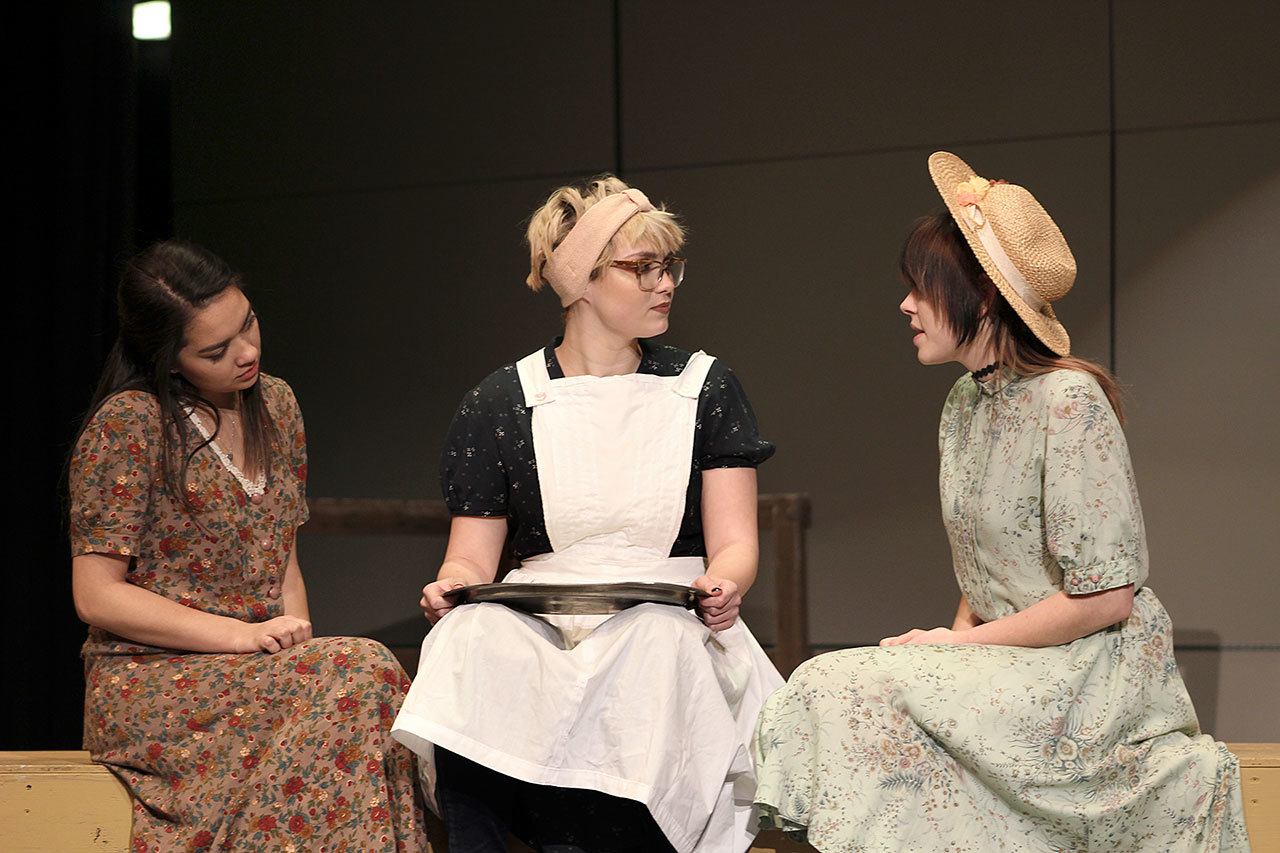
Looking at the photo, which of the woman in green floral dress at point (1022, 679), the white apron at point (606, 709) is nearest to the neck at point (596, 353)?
the white apron at point (606, 709)

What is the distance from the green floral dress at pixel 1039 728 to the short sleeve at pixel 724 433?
555 millimetres

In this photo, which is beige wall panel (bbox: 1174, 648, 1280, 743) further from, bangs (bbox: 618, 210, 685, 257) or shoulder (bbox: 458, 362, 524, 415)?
shoulder (bbox: 458, 362, 524, 415)

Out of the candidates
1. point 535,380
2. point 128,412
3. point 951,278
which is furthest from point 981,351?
point 128,412

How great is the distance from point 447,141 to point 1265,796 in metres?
3.04

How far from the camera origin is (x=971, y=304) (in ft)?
8.44

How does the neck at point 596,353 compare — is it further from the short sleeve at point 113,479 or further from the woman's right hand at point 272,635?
the short sleeve at point 113,479

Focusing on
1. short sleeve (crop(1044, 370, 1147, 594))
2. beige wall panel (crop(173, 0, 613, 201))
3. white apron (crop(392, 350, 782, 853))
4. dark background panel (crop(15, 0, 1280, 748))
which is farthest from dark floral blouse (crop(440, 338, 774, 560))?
beige wall panel (crop(173, 0, 613, 201))

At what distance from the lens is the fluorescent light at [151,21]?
4.50 m

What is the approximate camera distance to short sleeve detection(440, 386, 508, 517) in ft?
9.45

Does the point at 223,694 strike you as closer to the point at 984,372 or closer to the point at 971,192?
the point at 984,372

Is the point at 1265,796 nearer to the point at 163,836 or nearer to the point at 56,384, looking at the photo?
the point at 163,836

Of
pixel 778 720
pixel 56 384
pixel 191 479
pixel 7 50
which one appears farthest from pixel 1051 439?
pixel 7 50

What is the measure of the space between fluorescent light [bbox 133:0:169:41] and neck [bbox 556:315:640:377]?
238cm

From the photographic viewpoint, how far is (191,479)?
279 centimetres
